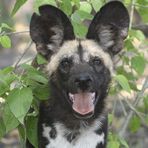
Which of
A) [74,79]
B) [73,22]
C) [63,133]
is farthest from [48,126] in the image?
[73,22]

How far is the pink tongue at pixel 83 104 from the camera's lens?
4.73 meters

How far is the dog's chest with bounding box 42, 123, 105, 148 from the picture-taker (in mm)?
4922

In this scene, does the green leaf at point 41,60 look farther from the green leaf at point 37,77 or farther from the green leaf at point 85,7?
the green leaf at point 85,7

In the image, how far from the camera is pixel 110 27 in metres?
5.14

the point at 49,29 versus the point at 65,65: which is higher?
the point at 49,29

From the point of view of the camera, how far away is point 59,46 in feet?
16.8

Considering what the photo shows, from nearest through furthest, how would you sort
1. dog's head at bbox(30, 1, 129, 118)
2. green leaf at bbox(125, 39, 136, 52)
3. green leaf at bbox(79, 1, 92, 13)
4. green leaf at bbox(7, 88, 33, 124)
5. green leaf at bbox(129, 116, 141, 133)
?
1. green leaf at bbox(7, 88, 33, 124)
2. dog's head at bbox(30, 1, 129, 118)
3. green leaf at bbox(79, 1, 92, 13)
4. green leaf at bbox(125, 39, 136, 52)
5. green leaf at bbox(129, 116, 141, 133)

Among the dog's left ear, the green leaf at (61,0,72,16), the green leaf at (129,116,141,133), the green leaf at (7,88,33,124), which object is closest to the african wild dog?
the dog's left ear

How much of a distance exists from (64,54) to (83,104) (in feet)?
1.48

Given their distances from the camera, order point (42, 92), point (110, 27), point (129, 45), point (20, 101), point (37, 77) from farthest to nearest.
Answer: point (129, 45)
point (110, 27)
point (42, 92)
point (37, 77)
point (20, 101)

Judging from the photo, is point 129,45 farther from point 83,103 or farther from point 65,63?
point 83,103

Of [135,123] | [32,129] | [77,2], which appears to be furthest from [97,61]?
[135,123]

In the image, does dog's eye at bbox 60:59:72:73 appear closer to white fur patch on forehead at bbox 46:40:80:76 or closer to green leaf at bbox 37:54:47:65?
white fur patch on forehead at bbox 46:40:80:76

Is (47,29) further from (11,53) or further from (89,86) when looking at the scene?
(11,53)
